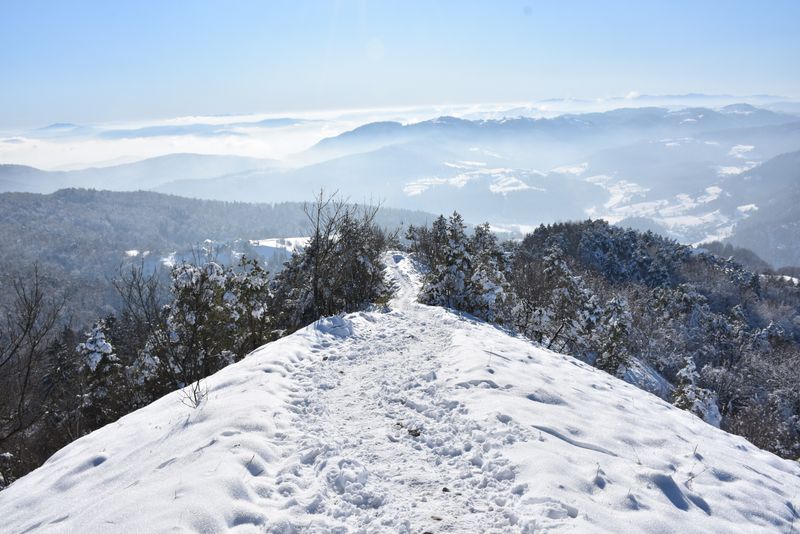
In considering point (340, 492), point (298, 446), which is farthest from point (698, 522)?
point (298, 446)

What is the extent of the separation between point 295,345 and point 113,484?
616 cm

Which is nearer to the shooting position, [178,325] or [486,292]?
[178,325]

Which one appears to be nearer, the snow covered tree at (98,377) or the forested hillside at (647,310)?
the snow covered tree at (98,377)

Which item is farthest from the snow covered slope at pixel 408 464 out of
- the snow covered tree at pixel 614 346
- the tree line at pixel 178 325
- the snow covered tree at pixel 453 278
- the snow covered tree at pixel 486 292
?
the snow covered tree at pixel 614 346

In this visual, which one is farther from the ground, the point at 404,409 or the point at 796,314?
the point at 404,409

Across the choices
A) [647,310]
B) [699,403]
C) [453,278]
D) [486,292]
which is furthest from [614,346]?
[647,310]

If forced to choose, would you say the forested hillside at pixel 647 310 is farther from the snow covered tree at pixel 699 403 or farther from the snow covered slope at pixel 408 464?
the snow covered slope at pixel 408 464

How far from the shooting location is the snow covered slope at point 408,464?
16.1ft

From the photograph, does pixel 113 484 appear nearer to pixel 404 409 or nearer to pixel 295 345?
pixel 404 409

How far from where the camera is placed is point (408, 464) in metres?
6.14

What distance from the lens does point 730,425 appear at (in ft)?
119

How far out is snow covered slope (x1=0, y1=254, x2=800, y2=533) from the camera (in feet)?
16.1

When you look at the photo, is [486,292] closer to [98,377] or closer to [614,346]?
[614,346]

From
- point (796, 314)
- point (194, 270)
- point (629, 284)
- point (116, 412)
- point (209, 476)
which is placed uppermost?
point (194, 270)
